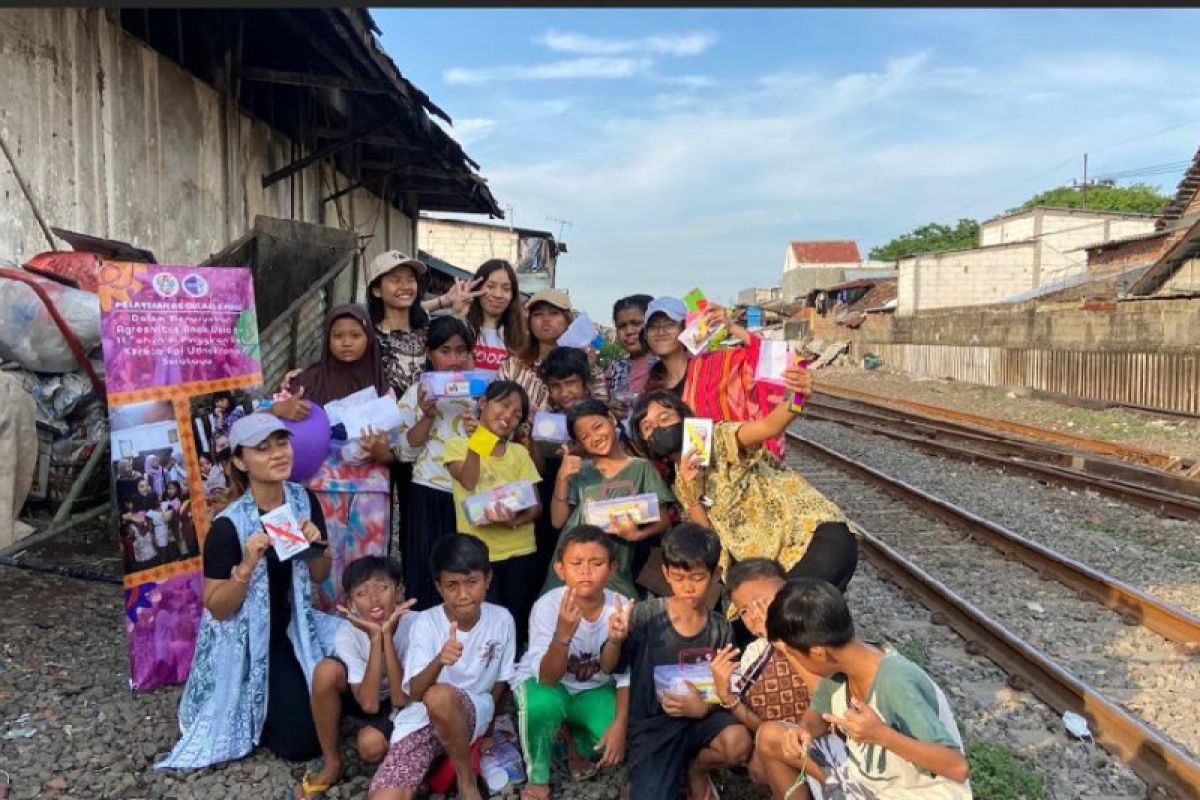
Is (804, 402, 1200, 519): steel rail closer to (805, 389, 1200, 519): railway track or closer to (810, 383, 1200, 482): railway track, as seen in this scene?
(805, 389, 1200, 519): railway track

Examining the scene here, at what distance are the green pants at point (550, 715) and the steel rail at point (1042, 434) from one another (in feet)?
35.0

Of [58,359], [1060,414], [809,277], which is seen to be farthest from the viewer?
[809,277]

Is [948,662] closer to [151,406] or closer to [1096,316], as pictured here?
[151,406]

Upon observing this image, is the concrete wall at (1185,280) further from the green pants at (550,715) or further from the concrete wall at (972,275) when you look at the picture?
the green pants at (550,715)

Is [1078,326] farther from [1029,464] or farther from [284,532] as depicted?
[284,532]

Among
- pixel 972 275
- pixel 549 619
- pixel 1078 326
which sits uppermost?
pixel 972 275

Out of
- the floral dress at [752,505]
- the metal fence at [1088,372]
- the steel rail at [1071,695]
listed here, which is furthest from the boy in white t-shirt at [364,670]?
the metal fence at [1088,372]

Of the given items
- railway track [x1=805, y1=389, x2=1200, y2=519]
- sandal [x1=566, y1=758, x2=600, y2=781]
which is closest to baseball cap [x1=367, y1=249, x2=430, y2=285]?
sandal [x1=566, y1=758, x2=600, y2=781]

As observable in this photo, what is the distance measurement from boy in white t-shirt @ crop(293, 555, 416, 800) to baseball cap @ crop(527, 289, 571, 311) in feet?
6.32

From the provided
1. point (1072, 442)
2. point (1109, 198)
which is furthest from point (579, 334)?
point (1109, 198)

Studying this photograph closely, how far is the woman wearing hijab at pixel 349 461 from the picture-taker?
4551 mm

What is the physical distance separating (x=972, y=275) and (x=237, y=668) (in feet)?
152

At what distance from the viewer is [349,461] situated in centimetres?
462

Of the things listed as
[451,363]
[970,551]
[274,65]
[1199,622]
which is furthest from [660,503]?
[274,65]
